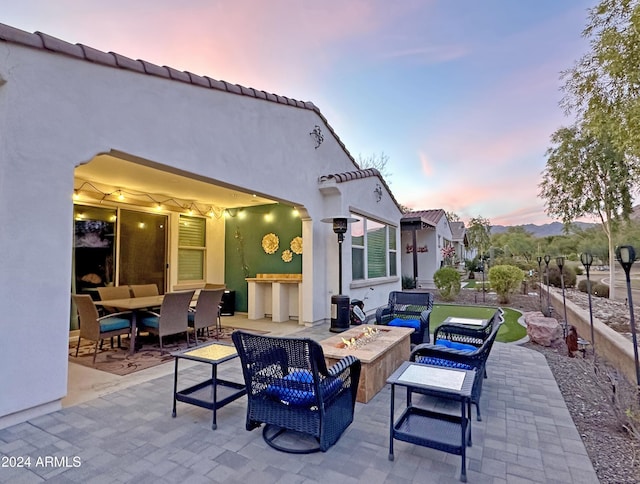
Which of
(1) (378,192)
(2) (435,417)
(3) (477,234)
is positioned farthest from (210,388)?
(3) (477,234)

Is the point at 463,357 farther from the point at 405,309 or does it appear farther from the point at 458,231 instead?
the point at 458,231

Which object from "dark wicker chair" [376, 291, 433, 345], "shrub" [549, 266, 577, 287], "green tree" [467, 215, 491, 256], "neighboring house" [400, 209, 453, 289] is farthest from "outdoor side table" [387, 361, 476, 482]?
"green tree" [467, 215, 491, 256]

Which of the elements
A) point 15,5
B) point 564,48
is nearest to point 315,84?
point 564,48

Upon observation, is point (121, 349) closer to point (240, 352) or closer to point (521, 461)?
point (240, 352)

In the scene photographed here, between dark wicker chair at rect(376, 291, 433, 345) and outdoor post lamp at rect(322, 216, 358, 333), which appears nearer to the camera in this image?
dark wicker chair at rect(376, 291, 433, 345)

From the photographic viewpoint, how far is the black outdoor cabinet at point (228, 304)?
916 cm

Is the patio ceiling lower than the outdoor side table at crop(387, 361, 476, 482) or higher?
higher

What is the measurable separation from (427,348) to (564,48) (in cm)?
817

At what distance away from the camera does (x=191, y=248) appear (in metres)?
9.23

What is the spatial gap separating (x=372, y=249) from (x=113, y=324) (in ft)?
22.6

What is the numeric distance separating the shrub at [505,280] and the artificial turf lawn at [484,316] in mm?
916

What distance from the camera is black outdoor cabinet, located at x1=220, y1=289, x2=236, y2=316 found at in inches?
361

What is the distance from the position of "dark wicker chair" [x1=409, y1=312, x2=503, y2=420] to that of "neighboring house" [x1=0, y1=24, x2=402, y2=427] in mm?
3634

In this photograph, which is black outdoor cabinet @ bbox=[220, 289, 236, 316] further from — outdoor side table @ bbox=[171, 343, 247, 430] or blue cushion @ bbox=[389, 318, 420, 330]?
outdoor side table @ bbox=[171, 343, 247, 430]
